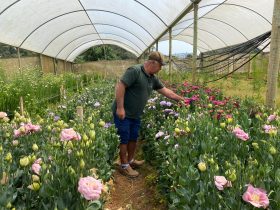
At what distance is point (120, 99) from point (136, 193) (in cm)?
110

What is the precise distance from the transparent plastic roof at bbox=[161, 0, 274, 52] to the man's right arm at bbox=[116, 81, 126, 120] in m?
4.38

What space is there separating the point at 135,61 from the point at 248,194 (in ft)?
78.8

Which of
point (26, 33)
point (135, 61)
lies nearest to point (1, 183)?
point (26, 33)

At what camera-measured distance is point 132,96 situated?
12.8ft

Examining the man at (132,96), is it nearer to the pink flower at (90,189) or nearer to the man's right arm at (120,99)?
the man's right arm at (120,99)

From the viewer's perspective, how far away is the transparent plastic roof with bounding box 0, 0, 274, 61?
830cm

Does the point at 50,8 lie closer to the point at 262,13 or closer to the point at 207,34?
the point at 262,13

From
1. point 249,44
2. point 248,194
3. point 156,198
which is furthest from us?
point 249,44

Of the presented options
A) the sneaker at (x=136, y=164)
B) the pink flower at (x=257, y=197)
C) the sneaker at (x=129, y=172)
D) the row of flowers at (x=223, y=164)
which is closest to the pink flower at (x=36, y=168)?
the row of flowers at (x=223, y=164)

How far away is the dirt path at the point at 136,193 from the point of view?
338 cm

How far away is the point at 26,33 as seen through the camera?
1100cm

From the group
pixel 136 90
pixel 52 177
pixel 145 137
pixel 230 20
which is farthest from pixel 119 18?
pixel 52 177

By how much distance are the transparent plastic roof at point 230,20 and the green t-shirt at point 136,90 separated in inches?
160

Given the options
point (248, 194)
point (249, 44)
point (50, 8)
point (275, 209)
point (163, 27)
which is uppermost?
point (50, 8)
